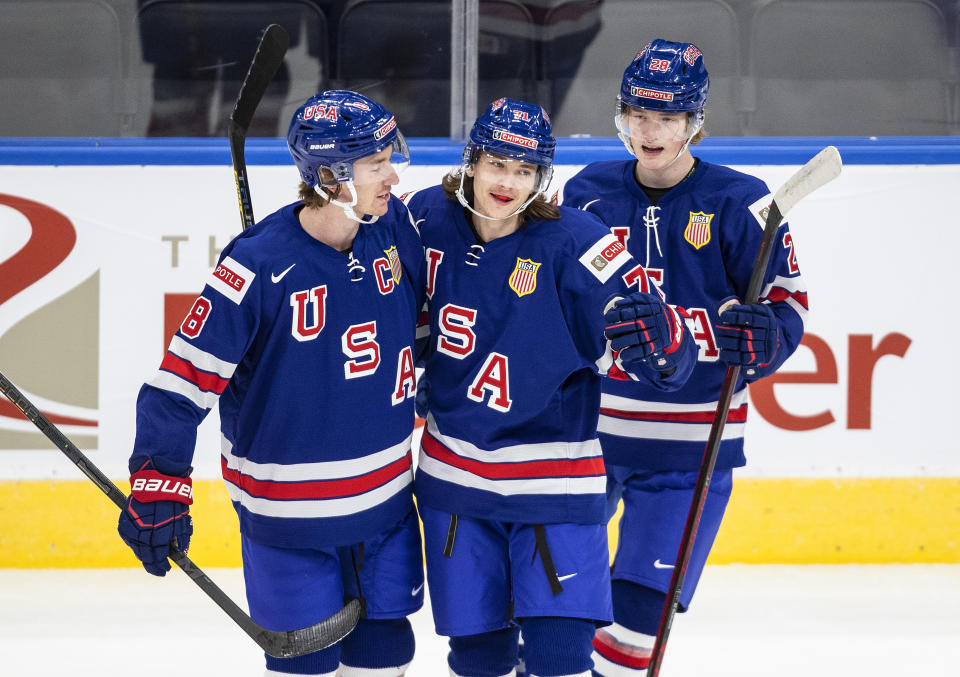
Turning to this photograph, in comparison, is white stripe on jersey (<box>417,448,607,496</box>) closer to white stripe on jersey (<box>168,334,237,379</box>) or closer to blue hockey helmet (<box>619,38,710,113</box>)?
white stripe on jersey (<box>168,334,237,379</box>)

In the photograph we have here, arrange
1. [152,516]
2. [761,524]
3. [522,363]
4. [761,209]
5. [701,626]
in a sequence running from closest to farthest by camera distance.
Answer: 1. [152,516]
2. [522,363]
3. [761,209]
4. [701,626]
5. [761,524]

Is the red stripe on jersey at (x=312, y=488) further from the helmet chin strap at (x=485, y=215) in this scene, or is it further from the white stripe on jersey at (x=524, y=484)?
the helmet chin strap at (x=485, y=215)

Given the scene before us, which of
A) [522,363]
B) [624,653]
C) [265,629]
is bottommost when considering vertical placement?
[624,653]

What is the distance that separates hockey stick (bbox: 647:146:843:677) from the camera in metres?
1.92

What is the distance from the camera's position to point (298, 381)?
1.81m

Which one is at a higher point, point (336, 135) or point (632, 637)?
point (336, 135)

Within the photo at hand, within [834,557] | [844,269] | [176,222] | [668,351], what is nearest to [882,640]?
[834,557]

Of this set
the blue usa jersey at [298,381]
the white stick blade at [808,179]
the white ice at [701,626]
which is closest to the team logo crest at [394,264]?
the blue usa jersey at [298,381]

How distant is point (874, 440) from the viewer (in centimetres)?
332

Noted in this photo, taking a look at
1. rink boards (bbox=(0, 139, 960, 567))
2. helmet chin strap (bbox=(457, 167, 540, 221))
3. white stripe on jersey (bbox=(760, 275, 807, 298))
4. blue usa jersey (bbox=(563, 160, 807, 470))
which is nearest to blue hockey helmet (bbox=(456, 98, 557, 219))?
helmet chin strap (bbox=(457, 167, 540, 221))

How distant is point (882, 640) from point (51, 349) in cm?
239

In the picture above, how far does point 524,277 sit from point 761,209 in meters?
0.52

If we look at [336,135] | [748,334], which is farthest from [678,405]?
[336,135]

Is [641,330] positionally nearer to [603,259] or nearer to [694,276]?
[603,259]
